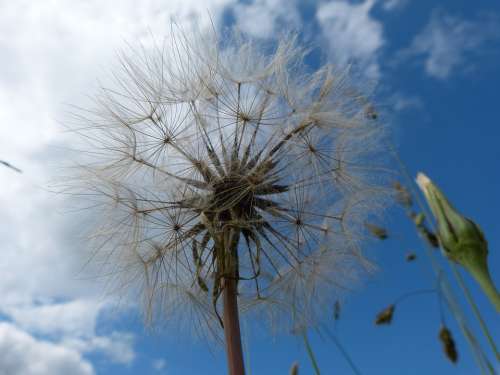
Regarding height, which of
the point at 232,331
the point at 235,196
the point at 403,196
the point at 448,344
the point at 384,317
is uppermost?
the point at 235,196

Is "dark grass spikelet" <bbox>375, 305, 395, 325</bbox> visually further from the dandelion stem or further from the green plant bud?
the dandelion stem

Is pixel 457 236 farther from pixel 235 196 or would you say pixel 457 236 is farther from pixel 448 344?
pixel 235 196

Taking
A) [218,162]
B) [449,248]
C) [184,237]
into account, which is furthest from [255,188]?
[449,248]

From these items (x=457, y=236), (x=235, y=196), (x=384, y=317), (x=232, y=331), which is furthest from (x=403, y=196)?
(x=235, y=196)

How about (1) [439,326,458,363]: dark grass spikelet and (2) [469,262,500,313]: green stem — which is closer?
(2) [469,262,500,313]: green stem

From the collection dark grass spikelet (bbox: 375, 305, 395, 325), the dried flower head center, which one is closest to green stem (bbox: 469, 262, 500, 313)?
dark grass spikelet (bbox: 375, 305, 395, 325)

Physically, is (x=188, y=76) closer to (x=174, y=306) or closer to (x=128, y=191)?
(x=128, y=191)
